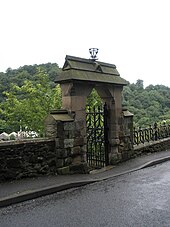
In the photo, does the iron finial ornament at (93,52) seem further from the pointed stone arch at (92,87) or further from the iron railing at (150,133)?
the iron railing at (150,133)

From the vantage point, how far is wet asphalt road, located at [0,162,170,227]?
4281 mm

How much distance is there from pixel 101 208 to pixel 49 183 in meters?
1.73

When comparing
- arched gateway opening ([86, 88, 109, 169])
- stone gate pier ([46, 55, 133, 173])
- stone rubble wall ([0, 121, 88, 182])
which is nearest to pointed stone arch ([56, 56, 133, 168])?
stone gate pier ([46, 55, 133, 173])

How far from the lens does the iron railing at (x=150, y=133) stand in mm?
10680

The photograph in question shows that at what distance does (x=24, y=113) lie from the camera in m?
17.1

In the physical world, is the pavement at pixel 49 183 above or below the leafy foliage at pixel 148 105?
below

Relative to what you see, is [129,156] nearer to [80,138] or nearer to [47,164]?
[80,138]

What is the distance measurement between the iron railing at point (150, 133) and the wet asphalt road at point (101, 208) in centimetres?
407

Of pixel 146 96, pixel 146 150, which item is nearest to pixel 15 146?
pixel 146 150

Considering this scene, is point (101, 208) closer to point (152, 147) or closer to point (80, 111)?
point (80, 111)

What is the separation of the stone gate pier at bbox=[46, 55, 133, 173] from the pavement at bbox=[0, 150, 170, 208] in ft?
1.59

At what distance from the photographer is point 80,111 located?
761 cm

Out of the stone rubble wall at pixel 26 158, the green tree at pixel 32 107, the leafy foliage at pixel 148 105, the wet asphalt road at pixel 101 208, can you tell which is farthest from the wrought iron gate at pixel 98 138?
the leafy foliage at pixel 148 105

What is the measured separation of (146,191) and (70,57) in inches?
165
